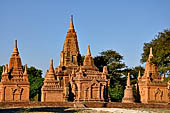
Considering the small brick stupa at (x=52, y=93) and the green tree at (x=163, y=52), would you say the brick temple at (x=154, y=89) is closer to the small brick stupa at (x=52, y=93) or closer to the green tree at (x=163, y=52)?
the green tree at (x=163, y=52)

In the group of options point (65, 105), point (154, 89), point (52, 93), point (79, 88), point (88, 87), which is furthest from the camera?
point (154, 89)

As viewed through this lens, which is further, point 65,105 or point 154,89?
point 154,89

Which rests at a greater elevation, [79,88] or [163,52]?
[163,52]

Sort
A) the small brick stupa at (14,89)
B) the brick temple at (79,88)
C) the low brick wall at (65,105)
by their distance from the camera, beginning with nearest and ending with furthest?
the low brick wall at (65,105) → the brick temple at (79,88) → the small brick stupa at (14,89)

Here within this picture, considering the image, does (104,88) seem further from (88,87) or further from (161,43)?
(161,43)

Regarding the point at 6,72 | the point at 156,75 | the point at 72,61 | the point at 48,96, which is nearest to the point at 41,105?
the point at 48,96

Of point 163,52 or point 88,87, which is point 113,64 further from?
point 163,52

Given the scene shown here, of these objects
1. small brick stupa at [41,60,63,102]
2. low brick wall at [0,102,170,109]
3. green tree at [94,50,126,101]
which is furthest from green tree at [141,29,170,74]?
green tree at [94,50,126,101]

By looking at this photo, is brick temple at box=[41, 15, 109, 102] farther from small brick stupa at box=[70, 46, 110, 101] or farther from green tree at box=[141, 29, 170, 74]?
green tree at box=[141, 29, 170, 74]

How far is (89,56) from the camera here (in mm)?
58000

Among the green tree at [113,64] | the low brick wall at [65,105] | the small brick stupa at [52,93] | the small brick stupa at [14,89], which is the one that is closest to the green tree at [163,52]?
the low brick wall at [65,105]

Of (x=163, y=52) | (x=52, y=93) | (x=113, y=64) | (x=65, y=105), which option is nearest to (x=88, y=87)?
(x=52, y=93)

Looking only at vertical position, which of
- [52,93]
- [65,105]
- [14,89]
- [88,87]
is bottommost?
[65,105]

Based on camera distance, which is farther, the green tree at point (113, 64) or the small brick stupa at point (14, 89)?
the green tree at point (113, 64)
